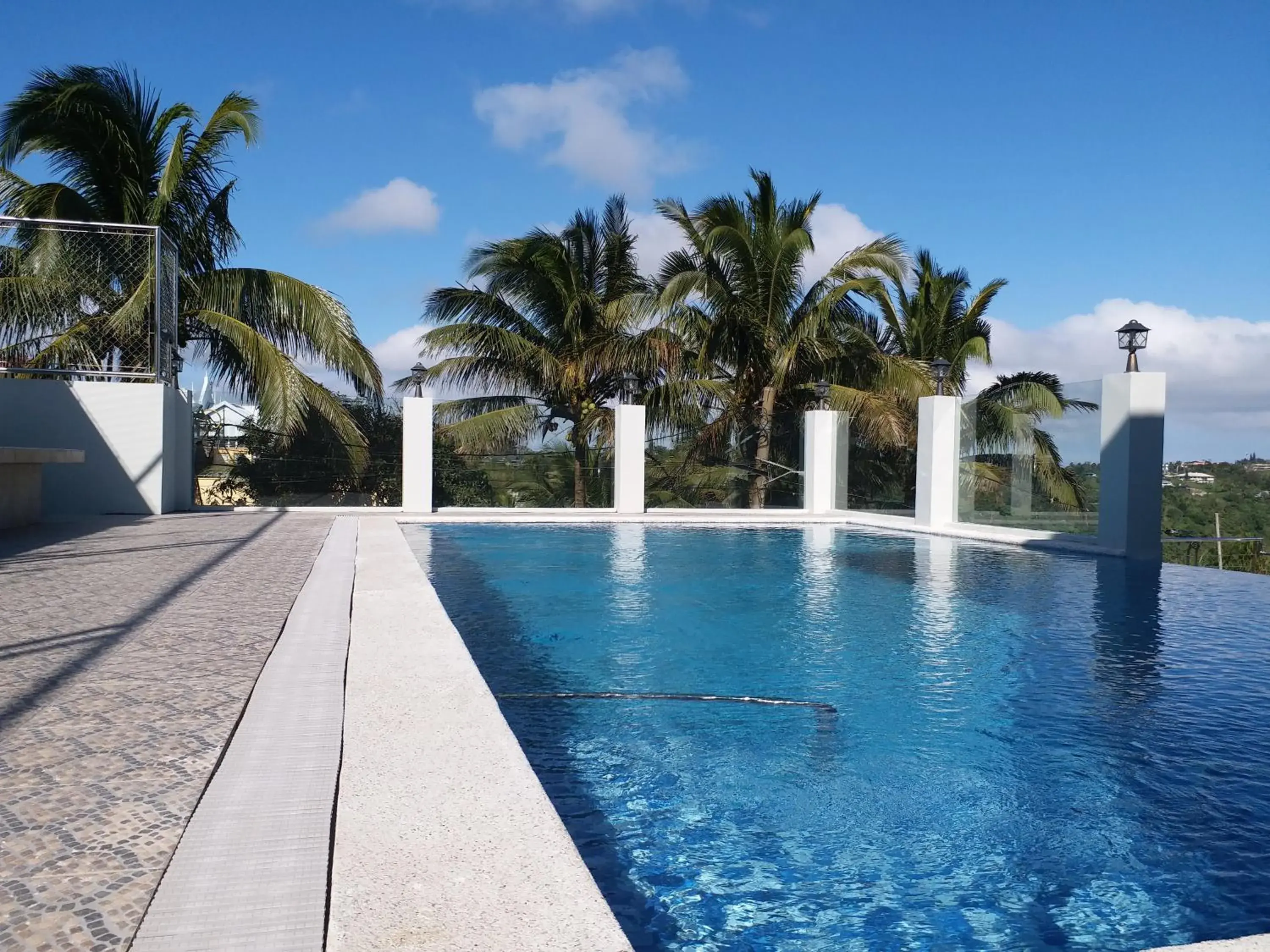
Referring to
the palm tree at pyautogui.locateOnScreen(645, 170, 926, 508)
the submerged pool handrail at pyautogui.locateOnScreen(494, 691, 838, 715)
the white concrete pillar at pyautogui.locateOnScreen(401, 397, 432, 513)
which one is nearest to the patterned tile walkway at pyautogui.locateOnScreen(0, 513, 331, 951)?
the submerged pool handrail at pyautogui.locateOnScreen(494, 691, 838, 715)

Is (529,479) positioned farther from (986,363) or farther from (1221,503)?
(1221,503)

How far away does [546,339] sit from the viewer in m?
18.9

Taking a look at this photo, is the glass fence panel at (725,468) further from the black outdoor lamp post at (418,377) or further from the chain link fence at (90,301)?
the chain link fence at (90,301)

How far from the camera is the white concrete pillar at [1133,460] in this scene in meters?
10.8

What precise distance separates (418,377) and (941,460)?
9108 mm

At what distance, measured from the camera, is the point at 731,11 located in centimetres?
1680

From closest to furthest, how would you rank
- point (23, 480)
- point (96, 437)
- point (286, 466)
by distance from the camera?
point (23, 480) → point (96, 437) → point (286, 466)

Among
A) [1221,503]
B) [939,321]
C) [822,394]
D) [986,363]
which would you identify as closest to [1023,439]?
[1221,503]

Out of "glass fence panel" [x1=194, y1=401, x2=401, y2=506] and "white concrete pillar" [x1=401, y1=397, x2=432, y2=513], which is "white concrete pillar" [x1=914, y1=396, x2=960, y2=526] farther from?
"glass fence panel" [x1=194, y1=401, x2=401, y2=506]

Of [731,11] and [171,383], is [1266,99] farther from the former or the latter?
[171,383]

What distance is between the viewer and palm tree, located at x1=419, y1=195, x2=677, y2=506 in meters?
17.8

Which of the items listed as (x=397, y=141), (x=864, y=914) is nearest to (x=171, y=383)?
(x=397, y=141)

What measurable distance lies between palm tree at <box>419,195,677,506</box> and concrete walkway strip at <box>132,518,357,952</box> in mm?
14032

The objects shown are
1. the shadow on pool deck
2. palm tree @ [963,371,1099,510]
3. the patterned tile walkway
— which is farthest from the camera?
palm tree @ [963,371,1099,510]
